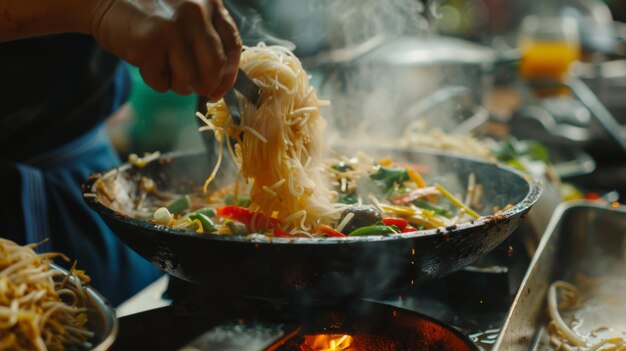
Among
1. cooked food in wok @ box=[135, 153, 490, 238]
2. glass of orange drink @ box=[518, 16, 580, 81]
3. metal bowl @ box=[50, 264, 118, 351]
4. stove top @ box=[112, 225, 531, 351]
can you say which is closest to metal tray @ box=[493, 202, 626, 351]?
stove top @ box=[112, 225, 531, 351]

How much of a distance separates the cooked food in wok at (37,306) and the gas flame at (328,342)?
69 cm

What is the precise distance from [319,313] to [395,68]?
2970mm

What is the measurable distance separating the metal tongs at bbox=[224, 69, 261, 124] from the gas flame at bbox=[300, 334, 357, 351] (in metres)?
0.81

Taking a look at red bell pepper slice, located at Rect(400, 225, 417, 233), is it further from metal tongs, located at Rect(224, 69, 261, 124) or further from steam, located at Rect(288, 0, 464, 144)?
steam, located at Rect(288, 0, 464, 144)

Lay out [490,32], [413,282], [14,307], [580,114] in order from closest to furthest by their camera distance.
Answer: [14,307] → [413,282] → [580,114] → [490,32]

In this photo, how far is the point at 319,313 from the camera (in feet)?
5.65

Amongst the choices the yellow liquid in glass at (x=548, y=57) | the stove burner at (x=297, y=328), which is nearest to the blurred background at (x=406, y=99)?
the yellow liquid in glass at (x=548, y=57)

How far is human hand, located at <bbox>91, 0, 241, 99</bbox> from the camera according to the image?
1560 millimetres

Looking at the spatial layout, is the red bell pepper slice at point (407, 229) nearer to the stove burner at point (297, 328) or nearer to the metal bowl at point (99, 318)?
the stove burner at point (297, 328)

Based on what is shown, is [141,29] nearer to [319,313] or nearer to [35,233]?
[319,313]

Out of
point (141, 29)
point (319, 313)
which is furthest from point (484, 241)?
point (141, 29)

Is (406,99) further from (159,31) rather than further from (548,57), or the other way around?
(159,31)

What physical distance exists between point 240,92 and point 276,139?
215 millimetres

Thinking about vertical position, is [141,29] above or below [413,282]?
above
